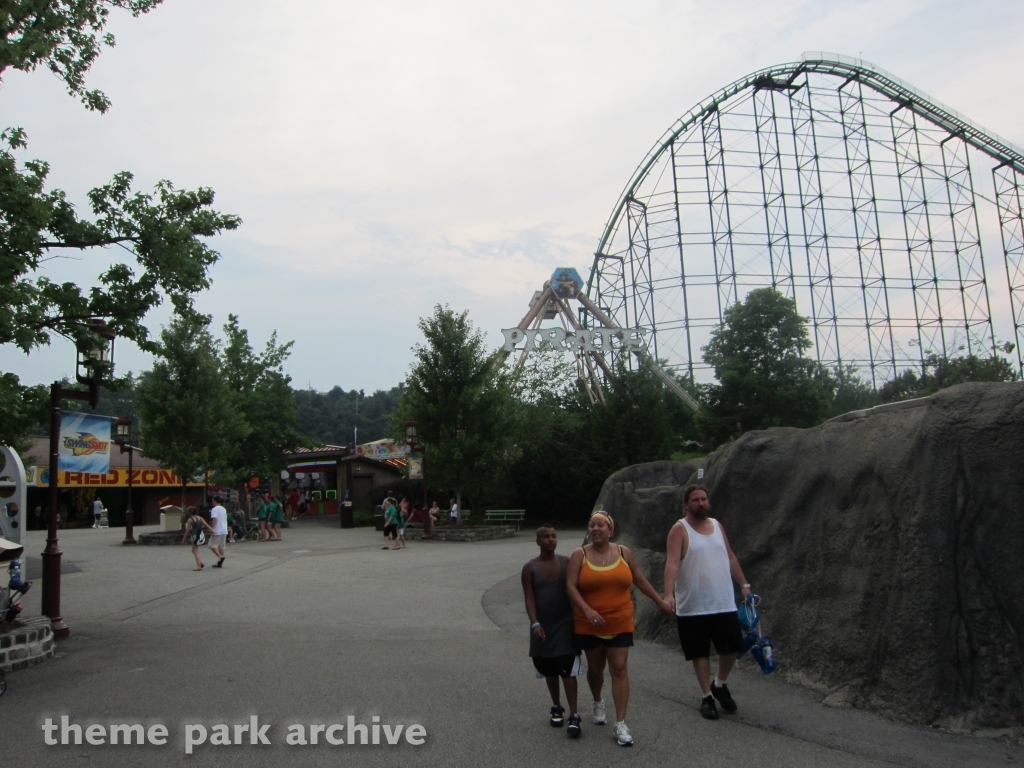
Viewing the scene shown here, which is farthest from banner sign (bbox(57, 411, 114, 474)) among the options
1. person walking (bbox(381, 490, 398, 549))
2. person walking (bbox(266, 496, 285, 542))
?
person walking (bbox(381, 490, 398, 549))

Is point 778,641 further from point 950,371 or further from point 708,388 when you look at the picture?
point 950,371

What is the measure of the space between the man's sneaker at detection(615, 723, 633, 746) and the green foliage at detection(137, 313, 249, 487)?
867 inches

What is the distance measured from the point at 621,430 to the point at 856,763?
25.2 meters

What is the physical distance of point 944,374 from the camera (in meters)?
38.1

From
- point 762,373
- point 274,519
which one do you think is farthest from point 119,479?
point 762,373

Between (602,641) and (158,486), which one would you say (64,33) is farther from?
(158,486)

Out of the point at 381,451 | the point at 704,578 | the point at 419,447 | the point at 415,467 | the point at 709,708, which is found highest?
the point at 381,451

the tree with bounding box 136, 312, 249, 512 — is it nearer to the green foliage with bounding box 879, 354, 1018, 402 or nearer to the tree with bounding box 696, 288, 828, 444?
the tree with bounding box 696, 288, 828, 444

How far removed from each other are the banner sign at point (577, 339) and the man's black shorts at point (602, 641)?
102 ft

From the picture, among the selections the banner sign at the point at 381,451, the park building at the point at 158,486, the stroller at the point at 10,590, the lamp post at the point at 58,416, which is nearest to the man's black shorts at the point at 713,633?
the stroller at the point at 10,590

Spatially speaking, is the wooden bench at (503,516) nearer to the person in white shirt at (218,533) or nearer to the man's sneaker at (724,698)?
the person in white shirt at (218,533)

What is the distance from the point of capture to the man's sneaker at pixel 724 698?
5828 mm

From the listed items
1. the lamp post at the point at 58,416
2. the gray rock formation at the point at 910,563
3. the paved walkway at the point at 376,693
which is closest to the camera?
the paved walkway at the point at 376,693

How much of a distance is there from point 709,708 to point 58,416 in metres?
7.62
